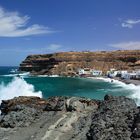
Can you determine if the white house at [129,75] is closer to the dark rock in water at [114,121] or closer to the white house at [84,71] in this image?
the white house at [84,71]

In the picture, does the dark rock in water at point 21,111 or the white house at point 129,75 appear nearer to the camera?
the dark rock in water at point 21,111

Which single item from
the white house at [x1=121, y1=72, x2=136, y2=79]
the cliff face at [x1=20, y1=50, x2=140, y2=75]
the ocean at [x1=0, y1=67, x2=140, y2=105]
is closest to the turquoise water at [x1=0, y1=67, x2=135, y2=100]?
the ocean at [x1=0, y1=67, x2=140, y2=105]

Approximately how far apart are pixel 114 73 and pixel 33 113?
13942 cm

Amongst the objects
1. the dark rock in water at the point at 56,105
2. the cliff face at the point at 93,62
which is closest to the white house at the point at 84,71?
the cliff face at the point at 93,62

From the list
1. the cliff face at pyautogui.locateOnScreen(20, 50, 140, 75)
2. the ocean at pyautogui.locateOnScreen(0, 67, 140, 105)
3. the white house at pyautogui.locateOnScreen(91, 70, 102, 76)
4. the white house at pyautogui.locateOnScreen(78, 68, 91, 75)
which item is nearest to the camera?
the ocean at pyautogui.locateOnScreen(0, 67, 140, 105)

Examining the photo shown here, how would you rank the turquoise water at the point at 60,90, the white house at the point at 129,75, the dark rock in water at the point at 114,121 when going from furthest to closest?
the white house at the point at 129,75, the turquoise water at the point at 60,90, the dark rock in water at the point at 114,121

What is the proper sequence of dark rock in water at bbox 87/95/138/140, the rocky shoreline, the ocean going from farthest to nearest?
the ocean, the rocky shoreline, dark rock in water at bbox 87/95/138/140

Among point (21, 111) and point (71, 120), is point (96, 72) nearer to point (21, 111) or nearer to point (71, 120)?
point (21, 111)

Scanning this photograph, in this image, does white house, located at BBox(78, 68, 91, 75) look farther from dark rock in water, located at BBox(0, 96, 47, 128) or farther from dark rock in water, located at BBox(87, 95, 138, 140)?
dark rock in water, located at BBox(87, 95, 138, 140)

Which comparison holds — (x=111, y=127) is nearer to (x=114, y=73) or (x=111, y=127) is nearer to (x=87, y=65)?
(x=114, y=73)

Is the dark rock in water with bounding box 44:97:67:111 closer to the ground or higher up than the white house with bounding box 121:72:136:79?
higher up

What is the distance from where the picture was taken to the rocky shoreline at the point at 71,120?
58.5 feet

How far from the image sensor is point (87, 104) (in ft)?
80.9

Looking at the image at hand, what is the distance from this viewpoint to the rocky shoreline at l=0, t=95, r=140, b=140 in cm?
1783
